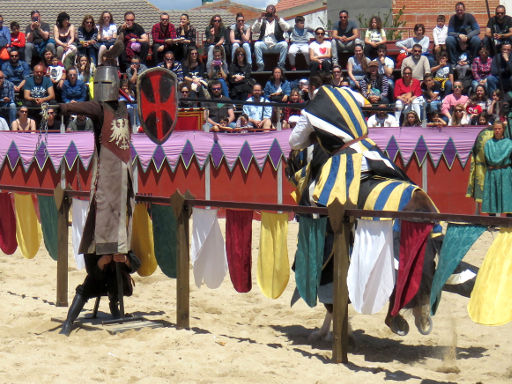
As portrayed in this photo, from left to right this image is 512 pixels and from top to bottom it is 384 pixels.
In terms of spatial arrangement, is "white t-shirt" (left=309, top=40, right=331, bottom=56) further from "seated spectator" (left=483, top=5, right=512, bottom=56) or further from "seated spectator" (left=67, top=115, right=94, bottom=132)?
"seated spectator" (left=67, top=115, right=94, bottom=132)

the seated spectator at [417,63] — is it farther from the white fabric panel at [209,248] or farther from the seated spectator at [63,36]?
the white fabric panel at [209,248]

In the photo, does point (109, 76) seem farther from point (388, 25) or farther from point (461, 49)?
point (388, 25)

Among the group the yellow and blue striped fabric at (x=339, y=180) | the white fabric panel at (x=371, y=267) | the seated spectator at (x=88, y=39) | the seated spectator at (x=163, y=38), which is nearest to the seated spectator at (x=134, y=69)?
the seated spectator at (x=163, y=38)

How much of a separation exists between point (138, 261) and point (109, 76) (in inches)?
56.0

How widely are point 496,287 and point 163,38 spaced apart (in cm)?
1266

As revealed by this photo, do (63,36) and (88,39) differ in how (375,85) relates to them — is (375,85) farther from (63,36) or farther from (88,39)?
(63,36)

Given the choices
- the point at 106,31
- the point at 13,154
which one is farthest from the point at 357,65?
the point at 13,154

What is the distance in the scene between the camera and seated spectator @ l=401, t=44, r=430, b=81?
16281 mm

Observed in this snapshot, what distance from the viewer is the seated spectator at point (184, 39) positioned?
55.2 feet

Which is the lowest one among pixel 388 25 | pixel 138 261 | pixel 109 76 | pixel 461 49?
pixel 138 261

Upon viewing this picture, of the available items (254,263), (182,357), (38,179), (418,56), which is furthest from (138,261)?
(418,56)

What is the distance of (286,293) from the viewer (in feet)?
28.9

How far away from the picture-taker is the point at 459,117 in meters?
14.5

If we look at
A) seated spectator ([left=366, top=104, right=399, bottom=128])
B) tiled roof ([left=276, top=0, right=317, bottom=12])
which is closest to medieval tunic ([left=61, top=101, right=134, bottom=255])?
seated spectator ([left=366, top=104, right=399, bottom=128])
